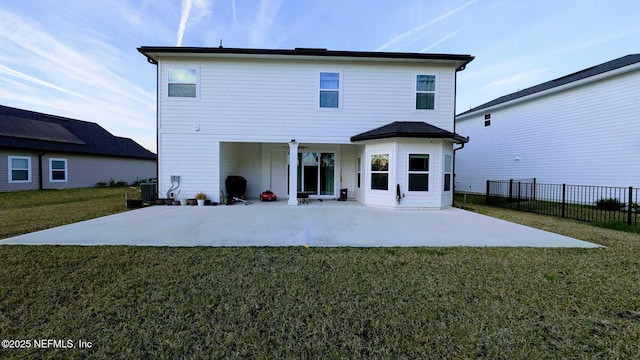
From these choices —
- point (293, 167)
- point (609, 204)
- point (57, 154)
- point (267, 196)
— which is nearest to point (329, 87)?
point (293, 167)

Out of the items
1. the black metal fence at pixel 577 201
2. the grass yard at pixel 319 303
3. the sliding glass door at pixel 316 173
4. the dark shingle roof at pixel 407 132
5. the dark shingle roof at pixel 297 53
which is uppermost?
the dark shingle roof at pixel 297 53

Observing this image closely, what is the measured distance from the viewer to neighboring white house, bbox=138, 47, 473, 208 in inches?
385

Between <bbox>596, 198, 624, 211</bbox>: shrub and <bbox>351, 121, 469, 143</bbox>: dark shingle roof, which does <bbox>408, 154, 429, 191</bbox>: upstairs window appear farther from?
<bbox>596, 198, 624, 211</bbox>: shrub

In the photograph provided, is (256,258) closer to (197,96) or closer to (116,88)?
(197,96)

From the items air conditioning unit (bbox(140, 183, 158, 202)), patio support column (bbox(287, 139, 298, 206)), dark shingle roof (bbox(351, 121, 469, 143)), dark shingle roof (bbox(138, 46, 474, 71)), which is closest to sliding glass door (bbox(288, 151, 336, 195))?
patio support column (bbox(287, 139, 298, 206))

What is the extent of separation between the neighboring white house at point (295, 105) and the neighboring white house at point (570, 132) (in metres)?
6.70

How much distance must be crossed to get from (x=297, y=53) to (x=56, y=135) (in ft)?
63.1

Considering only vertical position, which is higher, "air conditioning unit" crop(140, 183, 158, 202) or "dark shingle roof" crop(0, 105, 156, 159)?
"dark shingle roof" crop(0, 105, 156, 159)

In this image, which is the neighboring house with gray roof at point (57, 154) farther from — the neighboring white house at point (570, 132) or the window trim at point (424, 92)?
the neighboring white house at point (570, 132)

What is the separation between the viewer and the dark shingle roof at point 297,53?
9477 mm

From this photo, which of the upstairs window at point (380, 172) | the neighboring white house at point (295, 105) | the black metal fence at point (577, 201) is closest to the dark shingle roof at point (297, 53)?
the neighboring white house at point (295, 105)

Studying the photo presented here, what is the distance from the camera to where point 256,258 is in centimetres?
414

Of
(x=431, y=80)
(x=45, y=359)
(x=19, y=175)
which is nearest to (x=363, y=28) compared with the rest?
(x=431, y=80)

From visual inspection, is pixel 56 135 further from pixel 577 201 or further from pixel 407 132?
pixel 577 201
